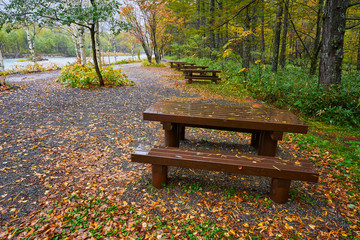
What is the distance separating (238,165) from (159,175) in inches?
41.2

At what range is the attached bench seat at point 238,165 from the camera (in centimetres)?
217

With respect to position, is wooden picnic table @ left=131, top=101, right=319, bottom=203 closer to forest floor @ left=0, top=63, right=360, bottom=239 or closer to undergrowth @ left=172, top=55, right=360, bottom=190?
forest floor @ left=0, top=63, right=360, bottom=239

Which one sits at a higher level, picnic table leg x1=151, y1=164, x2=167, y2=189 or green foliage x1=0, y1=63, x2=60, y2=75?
green foliage x1=0, y1=63, x2=60, y2=75

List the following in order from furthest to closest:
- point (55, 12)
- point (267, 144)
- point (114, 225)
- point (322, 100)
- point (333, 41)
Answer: point (55, 12) < point (333, 41) < point (322, 100) < point (267, 144) < point (114, 225)

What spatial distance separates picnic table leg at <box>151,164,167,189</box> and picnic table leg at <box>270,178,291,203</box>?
4.57 feet

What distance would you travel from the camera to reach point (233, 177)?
291cm

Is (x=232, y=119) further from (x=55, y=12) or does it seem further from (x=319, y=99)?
(x=55, y=12)

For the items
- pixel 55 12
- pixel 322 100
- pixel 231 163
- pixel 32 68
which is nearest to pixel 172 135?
pixel 231 163

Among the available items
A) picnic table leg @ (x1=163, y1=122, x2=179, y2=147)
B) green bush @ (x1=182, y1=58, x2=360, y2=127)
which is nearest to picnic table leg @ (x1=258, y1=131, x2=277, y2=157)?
picnic table leg @ (x1=163, y1=122, x2=179, y2=147)

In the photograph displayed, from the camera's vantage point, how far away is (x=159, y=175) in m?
2.59

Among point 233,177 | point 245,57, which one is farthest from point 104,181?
point 245,57

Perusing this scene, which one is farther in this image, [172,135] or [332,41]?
[332,41]

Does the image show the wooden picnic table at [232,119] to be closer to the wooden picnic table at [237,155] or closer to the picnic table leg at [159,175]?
the wooden picnic table at [237,155]

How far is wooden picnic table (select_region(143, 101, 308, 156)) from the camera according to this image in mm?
2566
